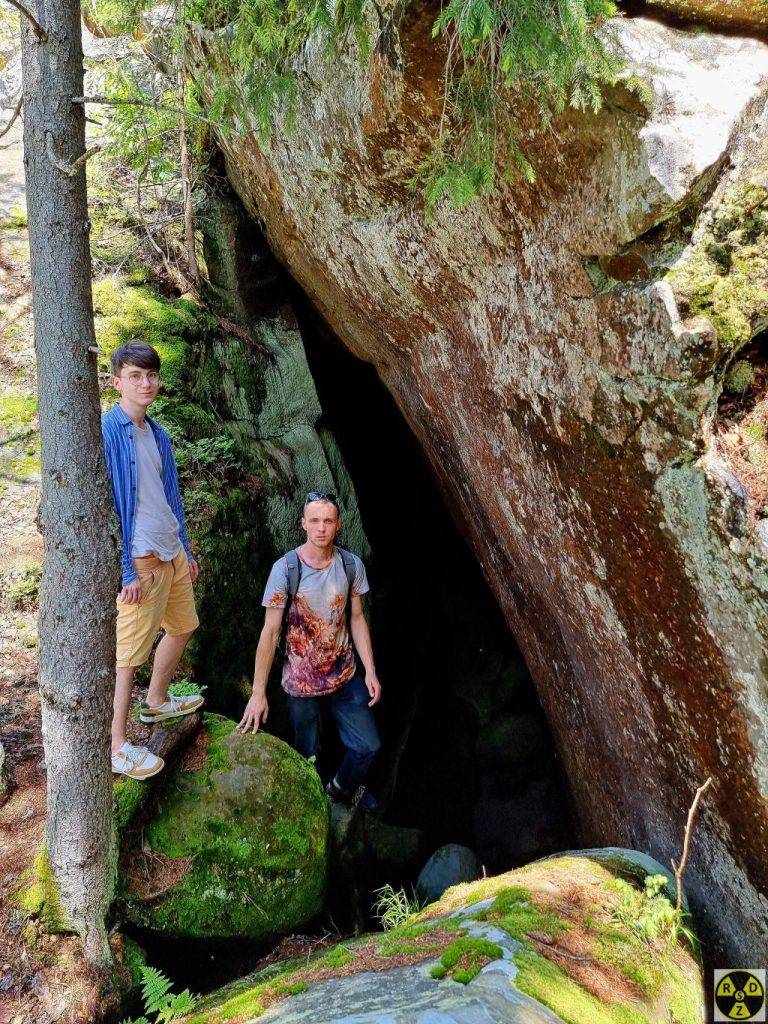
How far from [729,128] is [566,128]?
34.2 inches

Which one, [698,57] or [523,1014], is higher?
[698,57]

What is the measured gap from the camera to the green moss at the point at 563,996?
2881 mm

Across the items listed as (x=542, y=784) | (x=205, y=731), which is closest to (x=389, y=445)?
(x=542, y=784)

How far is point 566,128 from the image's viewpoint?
406cm

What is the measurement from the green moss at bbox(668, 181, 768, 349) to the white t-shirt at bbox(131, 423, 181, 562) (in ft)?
10.8

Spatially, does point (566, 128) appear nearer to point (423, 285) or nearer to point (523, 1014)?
point (423, 285)

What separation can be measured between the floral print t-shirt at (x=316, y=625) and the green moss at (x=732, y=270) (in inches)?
126

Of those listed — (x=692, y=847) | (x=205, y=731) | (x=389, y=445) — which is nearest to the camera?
(x=692, y=847)

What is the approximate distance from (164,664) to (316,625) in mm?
1227

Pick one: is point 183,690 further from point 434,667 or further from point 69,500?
point 434,667

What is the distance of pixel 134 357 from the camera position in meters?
4.25

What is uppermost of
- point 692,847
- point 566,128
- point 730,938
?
point 566,128

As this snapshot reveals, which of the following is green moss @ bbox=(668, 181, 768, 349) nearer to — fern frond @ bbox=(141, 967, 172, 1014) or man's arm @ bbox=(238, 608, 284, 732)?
man's arm @ bbox=(238, 608, 284, 732)

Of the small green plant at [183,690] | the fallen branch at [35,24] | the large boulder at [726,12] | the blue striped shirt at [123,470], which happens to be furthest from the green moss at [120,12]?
the small green plant at [183,690]
